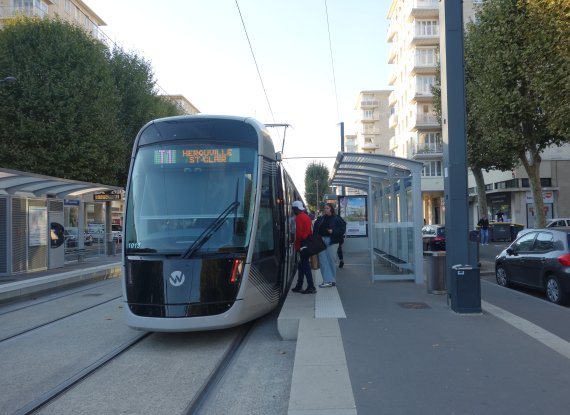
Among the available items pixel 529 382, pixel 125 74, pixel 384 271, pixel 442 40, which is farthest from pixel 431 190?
pixel 529 382

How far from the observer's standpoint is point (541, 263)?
11266mm

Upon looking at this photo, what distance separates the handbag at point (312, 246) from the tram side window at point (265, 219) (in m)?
1.82

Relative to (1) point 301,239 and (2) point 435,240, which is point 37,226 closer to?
(1) point 301,239

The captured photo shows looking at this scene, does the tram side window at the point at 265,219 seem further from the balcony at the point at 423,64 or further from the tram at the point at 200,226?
the balcony at the point at 423,64

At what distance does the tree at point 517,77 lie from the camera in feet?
50.8

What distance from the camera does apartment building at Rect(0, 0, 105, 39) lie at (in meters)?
45.4

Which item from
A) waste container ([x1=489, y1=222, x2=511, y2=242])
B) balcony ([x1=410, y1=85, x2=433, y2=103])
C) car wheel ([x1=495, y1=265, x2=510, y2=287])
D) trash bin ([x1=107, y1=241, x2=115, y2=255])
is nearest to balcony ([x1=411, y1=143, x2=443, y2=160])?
balcony ([x1=410, y1=85, x2=433, y2=103])

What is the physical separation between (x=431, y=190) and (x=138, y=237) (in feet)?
165

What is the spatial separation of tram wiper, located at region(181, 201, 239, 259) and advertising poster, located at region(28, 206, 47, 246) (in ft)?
39.3

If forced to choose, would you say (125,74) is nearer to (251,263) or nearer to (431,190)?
(251,263)

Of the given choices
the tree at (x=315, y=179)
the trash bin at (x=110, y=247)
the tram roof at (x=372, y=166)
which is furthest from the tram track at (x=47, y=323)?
the tree at (x=315, y=179)

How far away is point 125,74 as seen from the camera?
110 feet

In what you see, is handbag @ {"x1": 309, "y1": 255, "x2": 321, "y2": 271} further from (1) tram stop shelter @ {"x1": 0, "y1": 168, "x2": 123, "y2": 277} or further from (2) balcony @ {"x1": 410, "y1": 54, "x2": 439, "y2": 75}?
(2) balcony @ {"x1": 410, "y1": 54, "x2": 439, "y2": 75}

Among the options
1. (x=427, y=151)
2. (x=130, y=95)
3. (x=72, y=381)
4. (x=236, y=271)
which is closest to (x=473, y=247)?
(x=236, y=271)
